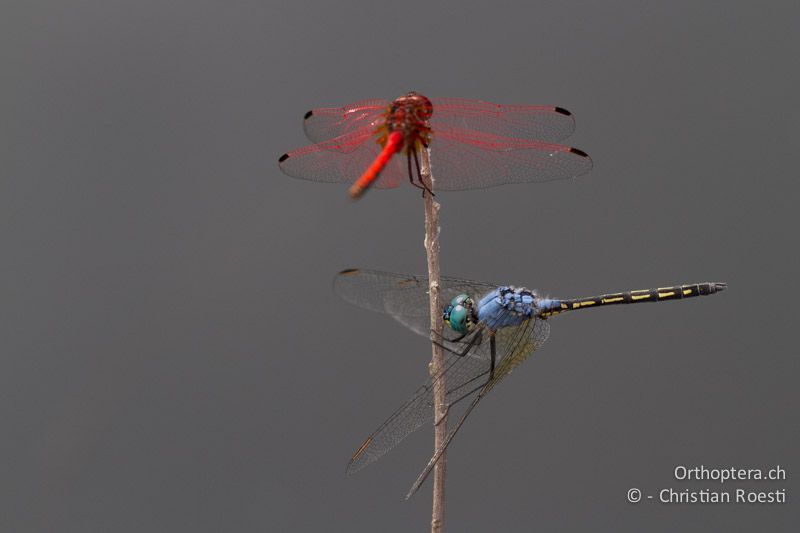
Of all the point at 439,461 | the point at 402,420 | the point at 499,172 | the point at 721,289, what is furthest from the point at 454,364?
the point at 721,289

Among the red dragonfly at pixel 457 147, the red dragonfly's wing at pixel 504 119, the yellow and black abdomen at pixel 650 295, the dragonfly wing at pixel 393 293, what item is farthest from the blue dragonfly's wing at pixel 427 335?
the red dragonfly's wing at pixel 504 119

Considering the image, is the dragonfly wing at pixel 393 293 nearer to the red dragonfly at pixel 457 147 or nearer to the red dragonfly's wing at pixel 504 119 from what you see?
the red dragonfly at pixel 457 147

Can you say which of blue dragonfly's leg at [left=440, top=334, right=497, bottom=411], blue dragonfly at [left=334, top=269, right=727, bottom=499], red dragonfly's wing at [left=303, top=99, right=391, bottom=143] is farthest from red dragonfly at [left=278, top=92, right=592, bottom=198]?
blue dragonfly's leg at [left=440, top=334, right=497, bottom=411]

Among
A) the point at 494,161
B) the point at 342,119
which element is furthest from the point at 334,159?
the point at 494,161

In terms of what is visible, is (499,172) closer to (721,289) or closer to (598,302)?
(598,302)

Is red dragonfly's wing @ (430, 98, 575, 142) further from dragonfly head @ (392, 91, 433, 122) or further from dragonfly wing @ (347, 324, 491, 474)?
dragonfly wing @ (347, 324, 491, 474)

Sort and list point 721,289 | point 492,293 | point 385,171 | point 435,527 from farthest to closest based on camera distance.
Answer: point 721,289, point 492,293, point 385,171, point 435,527
